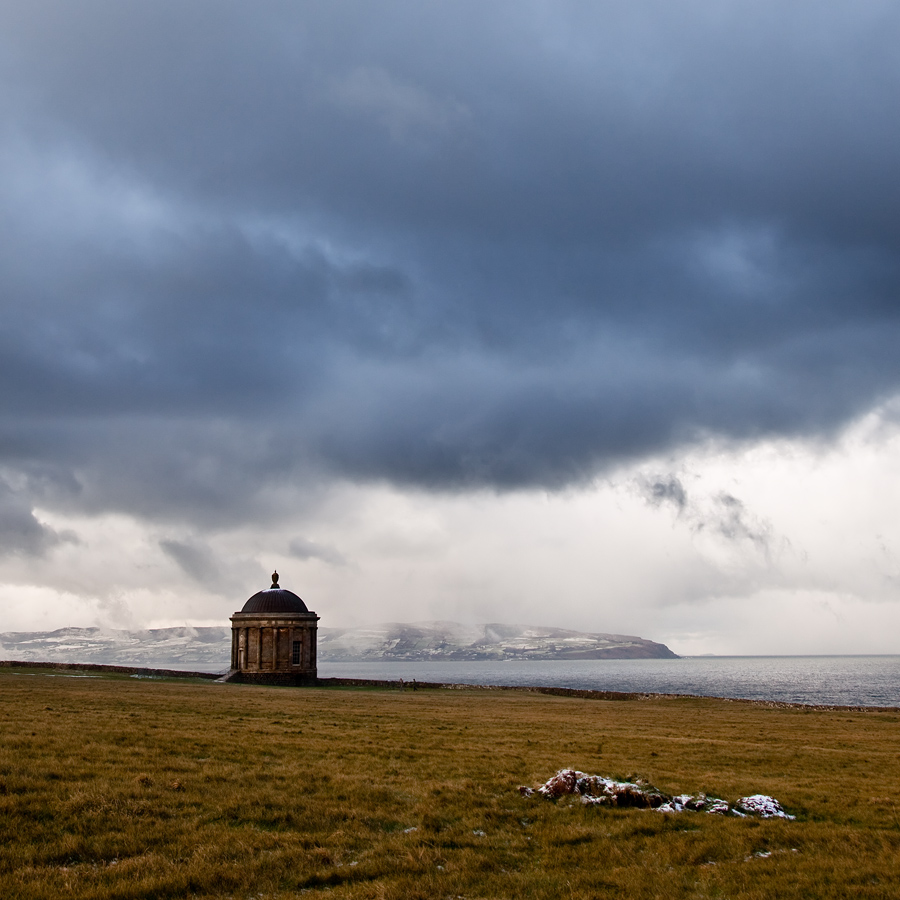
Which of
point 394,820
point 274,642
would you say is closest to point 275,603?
point 274,642

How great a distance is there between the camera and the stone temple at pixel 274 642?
249ft

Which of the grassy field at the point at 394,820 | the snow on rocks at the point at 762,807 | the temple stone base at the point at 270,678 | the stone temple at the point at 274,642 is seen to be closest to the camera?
the grassy field at the point at 394,820

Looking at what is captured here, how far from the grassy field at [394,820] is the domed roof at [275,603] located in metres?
49.2

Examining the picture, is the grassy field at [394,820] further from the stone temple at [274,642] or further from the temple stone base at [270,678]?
the stone temple at [274,642]

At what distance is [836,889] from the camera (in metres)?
11.4

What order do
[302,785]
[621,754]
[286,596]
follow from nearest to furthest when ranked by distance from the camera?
[302,785], [621,754], [286,596]

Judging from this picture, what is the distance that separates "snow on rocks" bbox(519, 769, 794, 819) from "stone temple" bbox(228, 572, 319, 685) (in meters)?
63.1

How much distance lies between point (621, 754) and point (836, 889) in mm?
15344

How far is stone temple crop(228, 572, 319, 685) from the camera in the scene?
7588 centimetres

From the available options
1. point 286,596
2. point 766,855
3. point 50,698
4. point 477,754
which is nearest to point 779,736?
point 477,754

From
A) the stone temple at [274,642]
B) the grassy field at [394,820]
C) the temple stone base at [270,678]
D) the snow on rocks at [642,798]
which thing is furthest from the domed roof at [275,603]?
the snow on rocks at [642,798]

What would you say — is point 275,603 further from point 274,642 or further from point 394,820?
point 394,820

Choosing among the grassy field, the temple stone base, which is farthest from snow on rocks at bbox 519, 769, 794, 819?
the temple stone base

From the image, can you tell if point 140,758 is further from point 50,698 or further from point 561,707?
point 561,707
